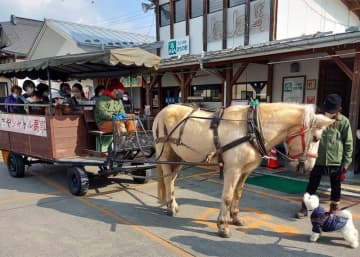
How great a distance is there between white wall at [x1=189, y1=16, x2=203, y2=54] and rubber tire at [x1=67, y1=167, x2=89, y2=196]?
30.4 ft

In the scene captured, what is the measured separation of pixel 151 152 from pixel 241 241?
2.58 m

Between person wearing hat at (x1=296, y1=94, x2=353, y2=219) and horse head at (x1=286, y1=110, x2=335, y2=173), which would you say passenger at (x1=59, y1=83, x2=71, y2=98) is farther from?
person wearing hat at (x1=296, y1=94, x2=353, y2=219)

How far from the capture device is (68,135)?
557cm

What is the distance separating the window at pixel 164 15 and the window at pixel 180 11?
1.87 ft

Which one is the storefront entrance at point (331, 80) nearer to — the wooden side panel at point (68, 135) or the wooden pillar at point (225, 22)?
the wooden pillar at point (225, 22)

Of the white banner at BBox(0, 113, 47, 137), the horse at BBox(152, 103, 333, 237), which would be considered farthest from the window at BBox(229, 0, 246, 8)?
the white banner at BBox(0, 113, 47, 137)

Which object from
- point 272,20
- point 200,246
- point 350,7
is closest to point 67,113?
point 200,246

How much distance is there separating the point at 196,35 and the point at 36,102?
28.3 ft

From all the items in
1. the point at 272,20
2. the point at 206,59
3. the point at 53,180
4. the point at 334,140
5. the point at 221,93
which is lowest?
the point at 53,180

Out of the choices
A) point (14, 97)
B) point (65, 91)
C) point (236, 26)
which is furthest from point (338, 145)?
point (236, 26)

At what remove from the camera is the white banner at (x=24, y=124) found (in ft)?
18.6

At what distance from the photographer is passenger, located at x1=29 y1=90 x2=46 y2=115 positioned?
643cm

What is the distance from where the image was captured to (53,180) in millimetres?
6539

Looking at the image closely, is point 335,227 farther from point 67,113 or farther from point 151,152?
point 67,113
